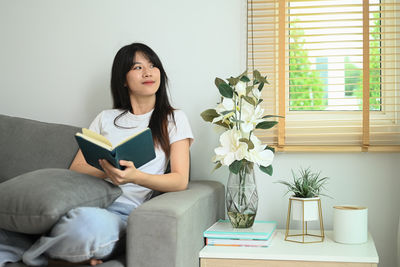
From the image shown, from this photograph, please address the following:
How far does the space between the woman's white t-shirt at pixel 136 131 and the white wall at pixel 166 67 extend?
0.32 metres

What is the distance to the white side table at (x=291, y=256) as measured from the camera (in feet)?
5.67

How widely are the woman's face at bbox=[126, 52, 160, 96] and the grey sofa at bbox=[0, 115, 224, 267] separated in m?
0.38

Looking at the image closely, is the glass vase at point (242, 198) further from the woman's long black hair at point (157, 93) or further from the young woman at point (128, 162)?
the woman's long black hair at point (157, 93)

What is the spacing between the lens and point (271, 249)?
72.5 inches

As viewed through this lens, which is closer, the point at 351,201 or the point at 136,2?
the point at 351,201

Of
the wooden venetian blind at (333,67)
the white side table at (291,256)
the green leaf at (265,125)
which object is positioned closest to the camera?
the white side table at (291,256)

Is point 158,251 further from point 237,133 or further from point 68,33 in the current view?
point 68,33

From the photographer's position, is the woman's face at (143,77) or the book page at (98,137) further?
the woman's face at (143,77)

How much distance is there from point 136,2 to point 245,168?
1046mm

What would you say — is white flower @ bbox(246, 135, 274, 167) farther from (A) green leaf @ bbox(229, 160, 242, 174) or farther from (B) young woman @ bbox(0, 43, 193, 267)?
(B) young woman @ bbox(0, 43, 193, 267)

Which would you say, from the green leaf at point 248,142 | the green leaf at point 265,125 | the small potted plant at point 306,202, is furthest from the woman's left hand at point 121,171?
the small potted plant at point 306,202

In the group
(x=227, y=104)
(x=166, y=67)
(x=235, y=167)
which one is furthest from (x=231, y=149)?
(x=166, y=67)

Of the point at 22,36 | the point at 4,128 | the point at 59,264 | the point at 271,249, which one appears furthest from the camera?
the point at 22,36

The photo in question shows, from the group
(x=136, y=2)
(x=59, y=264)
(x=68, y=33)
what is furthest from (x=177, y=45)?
(x=59, y=264)
